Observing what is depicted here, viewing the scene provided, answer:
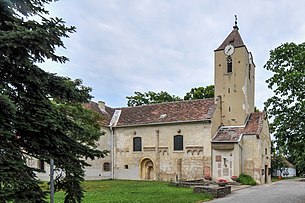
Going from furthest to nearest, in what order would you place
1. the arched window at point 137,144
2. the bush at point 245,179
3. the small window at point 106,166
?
the small window at point 106,166 → the arched window at point 137,144 → the bush at point 245,179

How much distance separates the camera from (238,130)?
99.1ft

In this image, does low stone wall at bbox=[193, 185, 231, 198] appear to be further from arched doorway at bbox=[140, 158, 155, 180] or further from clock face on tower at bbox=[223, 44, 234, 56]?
clock face on tower at bbox=[223, 44, 234, 56]

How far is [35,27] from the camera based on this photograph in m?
5.72

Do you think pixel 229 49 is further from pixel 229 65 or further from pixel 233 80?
pixel 233 80

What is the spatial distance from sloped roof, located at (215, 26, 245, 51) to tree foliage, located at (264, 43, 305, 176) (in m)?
15.4

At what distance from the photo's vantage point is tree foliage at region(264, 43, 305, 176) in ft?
52.0

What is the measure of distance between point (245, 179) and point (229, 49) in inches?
504

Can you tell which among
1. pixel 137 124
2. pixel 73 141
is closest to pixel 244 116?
pixel 137 124

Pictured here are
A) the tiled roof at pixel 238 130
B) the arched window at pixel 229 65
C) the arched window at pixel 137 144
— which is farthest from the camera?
the arched window at pixel 137 144

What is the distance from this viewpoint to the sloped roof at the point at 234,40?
32.3 metres

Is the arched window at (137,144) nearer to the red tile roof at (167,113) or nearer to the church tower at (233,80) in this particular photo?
the red tile roof at (167,113)

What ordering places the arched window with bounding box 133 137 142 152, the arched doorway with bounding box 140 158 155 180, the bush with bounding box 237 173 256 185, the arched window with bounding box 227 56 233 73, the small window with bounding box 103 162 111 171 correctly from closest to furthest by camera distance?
the bush with bounding box 237 173 256 185
the arched window with bounding box 227 56 233 73
the arched doorway with bounding box 140 158 155 180
the arched window with bounding box 133 137 142 152
the small window with bounding box 103 162 111 171

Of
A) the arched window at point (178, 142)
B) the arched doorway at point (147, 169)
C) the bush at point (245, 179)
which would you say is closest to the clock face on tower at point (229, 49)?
the arched window at point (178, 142)

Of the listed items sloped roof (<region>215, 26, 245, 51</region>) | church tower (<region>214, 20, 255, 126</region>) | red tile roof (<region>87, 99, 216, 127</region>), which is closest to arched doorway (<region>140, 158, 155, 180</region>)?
red tile roof (<region>87, 99, 216, 127</region>)
